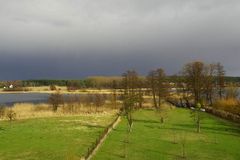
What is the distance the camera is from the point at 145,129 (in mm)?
57531

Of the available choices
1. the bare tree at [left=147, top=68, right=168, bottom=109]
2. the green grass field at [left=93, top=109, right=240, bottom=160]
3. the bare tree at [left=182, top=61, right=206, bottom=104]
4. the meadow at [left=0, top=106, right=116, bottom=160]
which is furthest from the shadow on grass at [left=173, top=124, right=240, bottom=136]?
the bare tree at [left=182, top=61, right=206, bottom=104]

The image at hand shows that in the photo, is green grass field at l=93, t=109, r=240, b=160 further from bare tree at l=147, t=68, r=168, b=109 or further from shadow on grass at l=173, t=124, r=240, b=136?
bare tree at l=147, t=68, r=168, b=109

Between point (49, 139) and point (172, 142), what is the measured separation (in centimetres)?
1466

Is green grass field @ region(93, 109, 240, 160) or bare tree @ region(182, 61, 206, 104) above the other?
bare tree @ region(182, 61, 206, 104)

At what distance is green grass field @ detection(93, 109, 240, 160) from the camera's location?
3870 centimetres

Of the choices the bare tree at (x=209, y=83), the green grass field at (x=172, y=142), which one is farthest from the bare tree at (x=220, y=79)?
the green grass field at (x=172, y=142)

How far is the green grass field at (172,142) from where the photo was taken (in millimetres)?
38700

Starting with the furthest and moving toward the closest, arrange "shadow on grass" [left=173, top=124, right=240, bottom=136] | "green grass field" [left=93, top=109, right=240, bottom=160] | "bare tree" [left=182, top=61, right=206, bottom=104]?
"bare tree" [left=182, top=61, right=206, bottom=104]
"shadow on grass" [left=173, top=124, right=240, bottom=136]
"green grass field" [left=93, top=109, right=240, bottom=160]

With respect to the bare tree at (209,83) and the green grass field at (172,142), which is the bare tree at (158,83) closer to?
the bare tree at (209,83)

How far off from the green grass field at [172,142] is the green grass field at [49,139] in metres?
2.81

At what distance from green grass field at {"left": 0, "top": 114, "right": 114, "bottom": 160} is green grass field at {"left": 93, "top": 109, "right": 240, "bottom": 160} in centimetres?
281

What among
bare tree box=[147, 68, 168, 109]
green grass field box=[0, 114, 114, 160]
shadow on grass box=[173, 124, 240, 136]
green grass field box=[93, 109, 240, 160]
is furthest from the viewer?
bare tree box=[147, 68, 168, 109]

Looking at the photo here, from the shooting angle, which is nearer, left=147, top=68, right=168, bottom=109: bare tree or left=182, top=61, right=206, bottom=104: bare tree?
left=147, top=68, right=168, bottom=109: bare tree

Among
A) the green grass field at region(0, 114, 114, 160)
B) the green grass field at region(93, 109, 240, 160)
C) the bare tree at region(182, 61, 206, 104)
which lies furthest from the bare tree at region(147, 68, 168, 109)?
the green grass field at region(0, 114, 114, 160)
